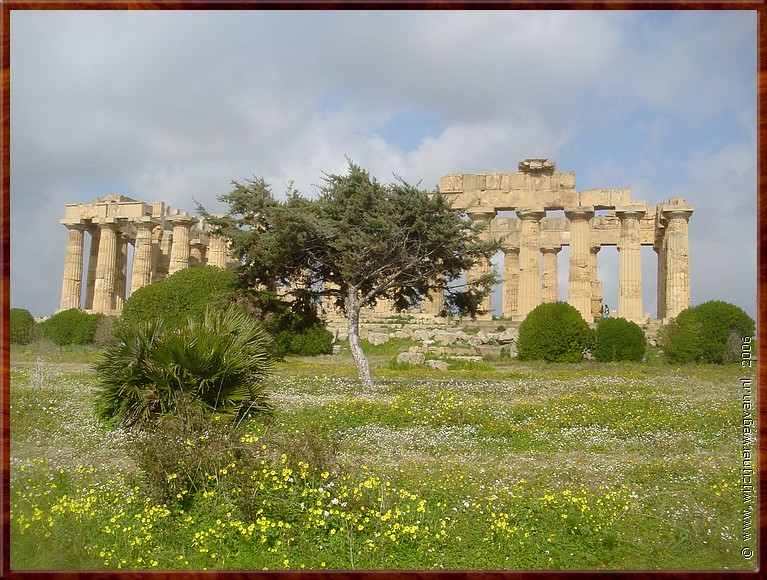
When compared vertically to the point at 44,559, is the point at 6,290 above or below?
above

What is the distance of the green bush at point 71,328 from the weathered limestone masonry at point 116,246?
637cm

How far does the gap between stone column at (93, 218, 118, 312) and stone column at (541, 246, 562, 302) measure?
953 inches

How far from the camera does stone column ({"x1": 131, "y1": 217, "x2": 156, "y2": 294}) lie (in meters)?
40.2

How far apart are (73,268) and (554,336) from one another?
28.5 metres

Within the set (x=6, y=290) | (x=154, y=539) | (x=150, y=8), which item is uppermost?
(x=150, y=8)

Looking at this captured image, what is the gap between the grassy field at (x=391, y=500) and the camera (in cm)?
678

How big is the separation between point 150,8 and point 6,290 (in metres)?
1.87

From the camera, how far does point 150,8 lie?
161 inches

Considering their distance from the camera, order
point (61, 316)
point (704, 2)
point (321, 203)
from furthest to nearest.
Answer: point (61, 316) → point (321, 203) → point (704, 2)

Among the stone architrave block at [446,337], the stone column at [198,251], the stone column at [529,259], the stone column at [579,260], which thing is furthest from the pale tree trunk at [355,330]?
the stone column at [198,251]

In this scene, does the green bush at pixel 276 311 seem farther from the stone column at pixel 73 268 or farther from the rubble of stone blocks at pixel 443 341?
the stone column at pixel 73 268

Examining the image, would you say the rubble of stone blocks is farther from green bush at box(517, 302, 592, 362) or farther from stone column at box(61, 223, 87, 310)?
stone column at box(61, 223, 87, 310)

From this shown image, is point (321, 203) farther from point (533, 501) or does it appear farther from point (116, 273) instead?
point (116, 273)

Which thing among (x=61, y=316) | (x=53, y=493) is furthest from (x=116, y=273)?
(x=53, y=493)
